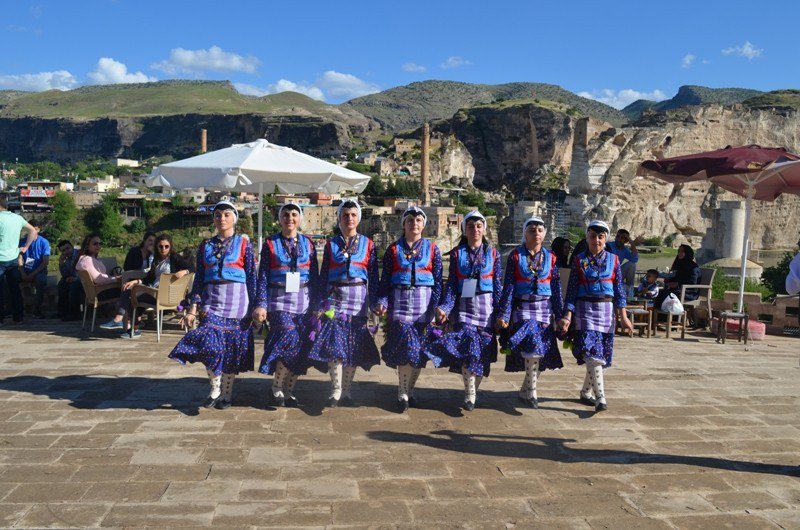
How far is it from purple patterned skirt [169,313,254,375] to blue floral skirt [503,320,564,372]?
202cm

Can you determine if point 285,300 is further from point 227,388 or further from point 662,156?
point 662,156

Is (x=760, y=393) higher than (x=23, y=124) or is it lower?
lower

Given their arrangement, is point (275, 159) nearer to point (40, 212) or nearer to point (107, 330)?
point (107, 330)

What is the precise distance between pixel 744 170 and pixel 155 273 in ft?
22.9

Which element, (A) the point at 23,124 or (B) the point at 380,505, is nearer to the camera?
(B) the point at 380,505

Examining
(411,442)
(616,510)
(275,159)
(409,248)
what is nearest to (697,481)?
(616,510)

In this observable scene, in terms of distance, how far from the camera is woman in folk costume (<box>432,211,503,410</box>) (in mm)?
4867

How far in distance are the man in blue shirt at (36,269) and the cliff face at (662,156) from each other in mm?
38516

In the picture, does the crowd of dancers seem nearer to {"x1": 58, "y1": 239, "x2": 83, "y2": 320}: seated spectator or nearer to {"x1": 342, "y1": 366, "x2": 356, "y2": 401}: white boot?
{"x1": 342, "y1": 366, "x2": 356, "y2": 401}: white boot

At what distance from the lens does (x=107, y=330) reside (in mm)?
7539

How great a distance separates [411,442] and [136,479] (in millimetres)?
1658

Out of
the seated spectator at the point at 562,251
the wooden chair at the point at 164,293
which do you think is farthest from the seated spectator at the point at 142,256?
the seated spectator at the point at 562,251

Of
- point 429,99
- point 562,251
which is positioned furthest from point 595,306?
point 429,99

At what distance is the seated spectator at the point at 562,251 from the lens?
23.6 ft
